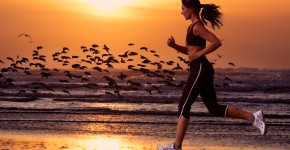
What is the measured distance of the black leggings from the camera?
873cm

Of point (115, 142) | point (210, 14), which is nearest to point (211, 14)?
point (210, 14)

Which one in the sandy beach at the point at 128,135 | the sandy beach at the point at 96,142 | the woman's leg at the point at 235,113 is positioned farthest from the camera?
the sandy beach at the point at 128,135

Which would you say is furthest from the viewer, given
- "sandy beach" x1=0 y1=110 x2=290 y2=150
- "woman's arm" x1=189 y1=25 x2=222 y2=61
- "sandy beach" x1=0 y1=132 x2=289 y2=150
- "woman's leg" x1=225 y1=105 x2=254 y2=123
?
"sandy beach" x1=0 y1=110 x2=290 y2=150

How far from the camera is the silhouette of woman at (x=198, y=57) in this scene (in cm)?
864

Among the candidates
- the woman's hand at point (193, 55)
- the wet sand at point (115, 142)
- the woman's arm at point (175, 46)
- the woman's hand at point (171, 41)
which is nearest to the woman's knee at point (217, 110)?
the woman's hand at point (193, 55)

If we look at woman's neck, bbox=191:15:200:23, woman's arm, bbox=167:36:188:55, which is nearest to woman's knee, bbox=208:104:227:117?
woman's arm, bbox=167:36:188:55

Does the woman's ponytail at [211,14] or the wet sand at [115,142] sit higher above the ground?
the woman's ponytail at [211,14]

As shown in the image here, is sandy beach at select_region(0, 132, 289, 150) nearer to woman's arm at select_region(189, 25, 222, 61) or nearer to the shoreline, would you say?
the shoreline

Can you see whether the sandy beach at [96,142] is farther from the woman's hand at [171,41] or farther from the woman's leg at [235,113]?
the woman's hand at [171,41]

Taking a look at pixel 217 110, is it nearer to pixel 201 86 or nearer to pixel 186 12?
Result: pixel 201 86

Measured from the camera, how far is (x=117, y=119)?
664 inches

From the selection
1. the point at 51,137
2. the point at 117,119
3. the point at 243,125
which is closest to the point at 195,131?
the point at 243,125

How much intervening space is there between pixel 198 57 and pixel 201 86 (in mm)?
384

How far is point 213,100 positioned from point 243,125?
19.9ft
